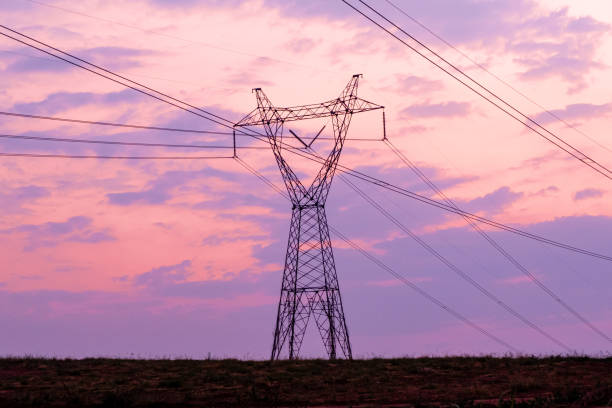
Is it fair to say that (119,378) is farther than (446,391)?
Yes

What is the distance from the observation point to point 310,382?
34.0 meters

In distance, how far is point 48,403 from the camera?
28484mm

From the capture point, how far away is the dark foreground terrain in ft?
92.5

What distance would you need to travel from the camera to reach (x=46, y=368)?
40.4 meters

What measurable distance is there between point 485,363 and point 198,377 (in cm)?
1380

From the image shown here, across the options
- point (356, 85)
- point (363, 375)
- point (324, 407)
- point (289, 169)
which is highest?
point (356, 85)

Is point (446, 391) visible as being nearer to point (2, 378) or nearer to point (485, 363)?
point (485, 363)

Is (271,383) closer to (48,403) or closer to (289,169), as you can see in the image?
(48,403)

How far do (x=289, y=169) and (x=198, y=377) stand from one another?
18.5 meters

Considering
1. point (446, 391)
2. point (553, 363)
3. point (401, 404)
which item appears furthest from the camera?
point (553, 363)

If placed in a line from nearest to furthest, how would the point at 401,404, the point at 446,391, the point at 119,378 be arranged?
the point at 401,404
the point at 446,391
the point at 119,378

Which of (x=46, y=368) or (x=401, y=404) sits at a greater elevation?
(x=46, y=368)

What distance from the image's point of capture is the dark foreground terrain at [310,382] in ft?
92.5

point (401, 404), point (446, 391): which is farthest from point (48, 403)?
point (446, 391)
